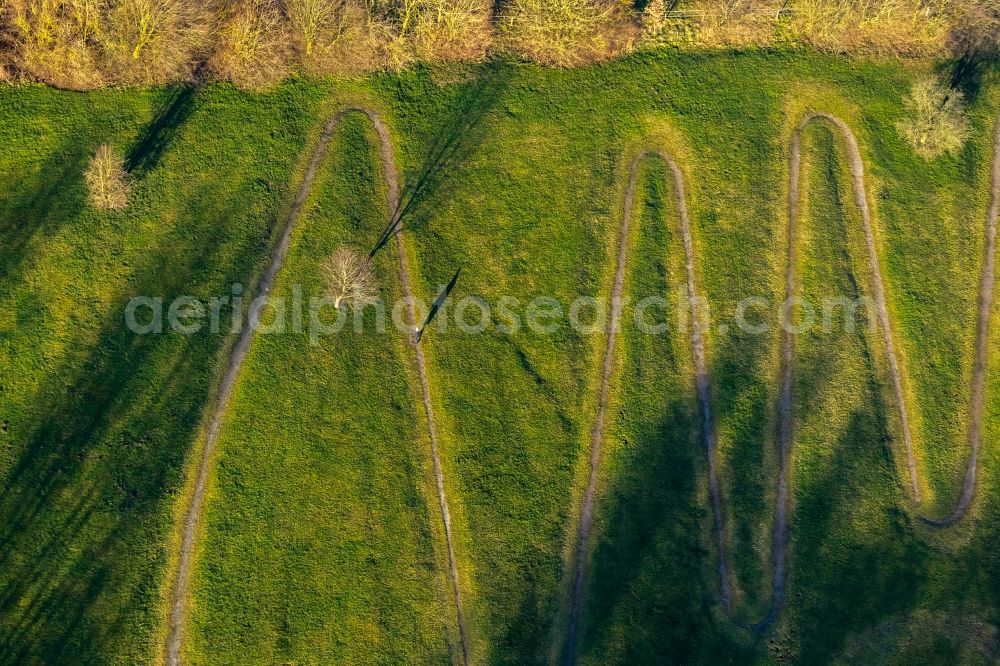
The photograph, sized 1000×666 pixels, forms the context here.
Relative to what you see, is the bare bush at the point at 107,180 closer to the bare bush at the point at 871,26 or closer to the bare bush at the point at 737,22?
the bare bush at the point at 737,22

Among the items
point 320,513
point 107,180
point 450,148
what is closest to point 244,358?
point 320,513

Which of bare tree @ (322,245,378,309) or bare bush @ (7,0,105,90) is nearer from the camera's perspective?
bare bush @ (7,0,105,90)

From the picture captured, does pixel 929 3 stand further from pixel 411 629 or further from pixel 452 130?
pixel 411 629

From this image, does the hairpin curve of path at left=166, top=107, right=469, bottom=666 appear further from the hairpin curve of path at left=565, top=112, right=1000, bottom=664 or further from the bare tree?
the hairpin curve of path at left=565, top=112, right=1000, bottom=664

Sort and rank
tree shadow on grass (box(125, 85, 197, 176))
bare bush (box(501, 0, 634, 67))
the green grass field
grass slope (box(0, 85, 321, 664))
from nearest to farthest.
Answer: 1. grass slope (box(0, 85, 321, 664))
2. the green grass field
3. tree shadow on grass (box(125, 85, 197, 176))
4. bare bush (box(501, 0, 634, 67))

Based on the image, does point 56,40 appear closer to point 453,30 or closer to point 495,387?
point 453,30

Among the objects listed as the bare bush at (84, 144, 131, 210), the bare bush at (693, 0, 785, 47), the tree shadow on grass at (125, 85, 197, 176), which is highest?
the bare bush at (693, 0, 785, 47)

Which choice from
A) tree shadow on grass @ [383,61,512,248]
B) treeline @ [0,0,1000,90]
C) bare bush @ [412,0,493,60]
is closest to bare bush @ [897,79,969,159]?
treeline @ [0,0,1000,90]

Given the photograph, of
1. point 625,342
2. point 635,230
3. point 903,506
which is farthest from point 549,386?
point 903,506
